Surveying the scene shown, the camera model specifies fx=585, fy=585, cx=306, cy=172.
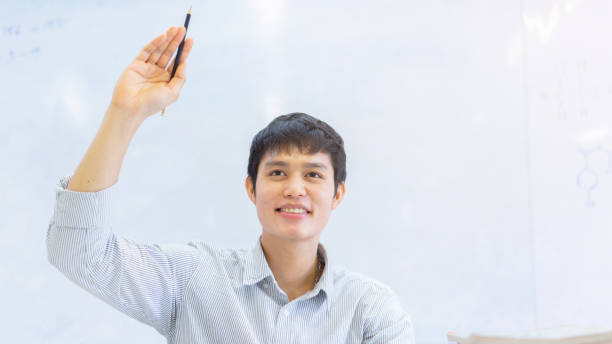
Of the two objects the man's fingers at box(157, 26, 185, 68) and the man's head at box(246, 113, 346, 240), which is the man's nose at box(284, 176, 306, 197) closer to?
the man's head at box(246, 113, 346, 240)

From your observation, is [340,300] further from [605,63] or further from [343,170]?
[605,63]

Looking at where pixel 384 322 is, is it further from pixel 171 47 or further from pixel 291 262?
pixel 171 47

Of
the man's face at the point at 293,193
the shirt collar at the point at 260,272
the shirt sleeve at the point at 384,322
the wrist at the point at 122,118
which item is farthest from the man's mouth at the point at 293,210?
the wrist at the point at 122,118

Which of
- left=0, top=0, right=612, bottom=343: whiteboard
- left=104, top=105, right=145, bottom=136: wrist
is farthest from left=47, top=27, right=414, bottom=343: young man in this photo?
left=0, top=0, right=612, bottom=343: whiteboard

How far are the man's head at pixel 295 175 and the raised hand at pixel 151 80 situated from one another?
0.28 metres

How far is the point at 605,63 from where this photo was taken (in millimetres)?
1958

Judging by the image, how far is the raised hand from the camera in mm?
882

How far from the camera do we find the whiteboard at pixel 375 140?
4.96 feet

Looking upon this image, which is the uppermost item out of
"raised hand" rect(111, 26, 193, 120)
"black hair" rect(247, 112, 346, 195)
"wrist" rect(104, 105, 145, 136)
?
"raised hand" rect(111, 26, 193, 120)

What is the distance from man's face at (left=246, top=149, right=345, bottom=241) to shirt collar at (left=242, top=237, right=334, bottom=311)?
0.16 ft

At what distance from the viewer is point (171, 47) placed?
0.95 metres

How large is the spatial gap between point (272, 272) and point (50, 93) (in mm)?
803

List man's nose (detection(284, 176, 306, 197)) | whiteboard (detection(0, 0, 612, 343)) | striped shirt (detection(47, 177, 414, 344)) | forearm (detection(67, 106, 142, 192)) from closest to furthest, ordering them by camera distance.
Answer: forearm (detection(67, 106, 142, 192))
striped shirt (detection(47, 177, 414, 344))
man's nose (detection(284, 176, 306, 197))
whiteboard (detection(0, 0, 612, 343))

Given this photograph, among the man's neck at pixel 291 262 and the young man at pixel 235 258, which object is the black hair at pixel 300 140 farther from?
the man's neck at pixel 291 262
